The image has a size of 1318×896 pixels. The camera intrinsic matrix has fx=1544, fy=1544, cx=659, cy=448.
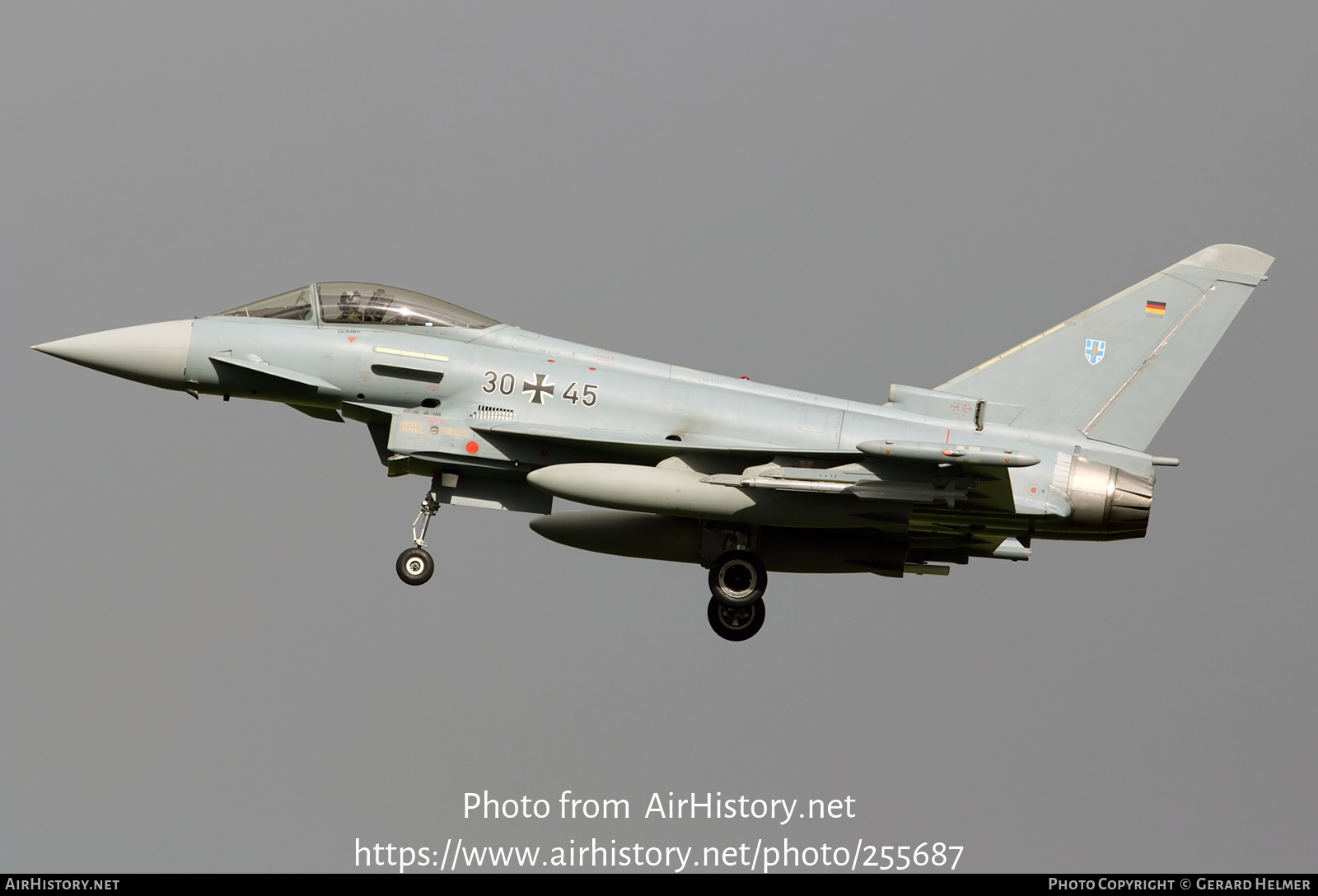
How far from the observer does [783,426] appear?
16719 mm

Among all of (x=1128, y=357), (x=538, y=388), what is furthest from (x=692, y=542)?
(x=1128, y=357)

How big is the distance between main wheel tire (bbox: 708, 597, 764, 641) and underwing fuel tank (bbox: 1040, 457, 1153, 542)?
3.53m

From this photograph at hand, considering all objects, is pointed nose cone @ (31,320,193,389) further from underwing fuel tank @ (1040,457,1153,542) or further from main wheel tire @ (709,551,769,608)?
underwing fuel tank @ (1040,457,1153,542)

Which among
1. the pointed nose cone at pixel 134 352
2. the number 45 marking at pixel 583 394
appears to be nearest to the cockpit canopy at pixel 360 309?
the pointed nose cone at pixel 134 352

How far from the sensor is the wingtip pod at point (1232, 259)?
17297mm

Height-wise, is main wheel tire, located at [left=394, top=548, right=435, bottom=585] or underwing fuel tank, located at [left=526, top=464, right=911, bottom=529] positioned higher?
underwing fuel tank, located at [left=526, top=464, right=911, bottom=529]

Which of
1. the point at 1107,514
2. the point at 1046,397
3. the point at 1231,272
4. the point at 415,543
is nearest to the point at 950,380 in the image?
the point at 1046,397

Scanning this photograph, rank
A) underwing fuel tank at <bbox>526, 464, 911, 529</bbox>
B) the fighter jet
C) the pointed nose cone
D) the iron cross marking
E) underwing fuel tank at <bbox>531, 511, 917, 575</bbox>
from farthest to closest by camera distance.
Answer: underwing fuel tank at <bbox>531, 511, 917, 575</bbox>, the iron cross marking, the pointed nose cone, the fighter jet, underwing fuel tank at <bbox>526, 464, 911, 529</bbox>

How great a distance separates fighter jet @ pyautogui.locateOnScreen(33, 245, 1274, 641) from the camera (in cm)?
1619

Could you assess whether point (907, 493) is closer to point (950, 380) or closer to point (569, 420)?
point (950, 380)

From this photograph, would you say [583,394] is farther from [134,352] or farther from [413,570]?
[134,352]

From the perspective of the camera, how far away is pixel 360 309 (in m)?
16.9

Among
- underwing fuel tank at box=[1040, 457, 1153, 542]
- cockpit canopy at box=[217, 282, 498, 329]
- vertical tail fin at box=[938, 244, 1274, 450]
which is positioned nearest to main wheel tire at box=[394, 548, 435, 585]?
cockpit canopy at box=[217, 282, 498, 329]

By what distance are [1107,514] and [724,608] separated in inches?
168
